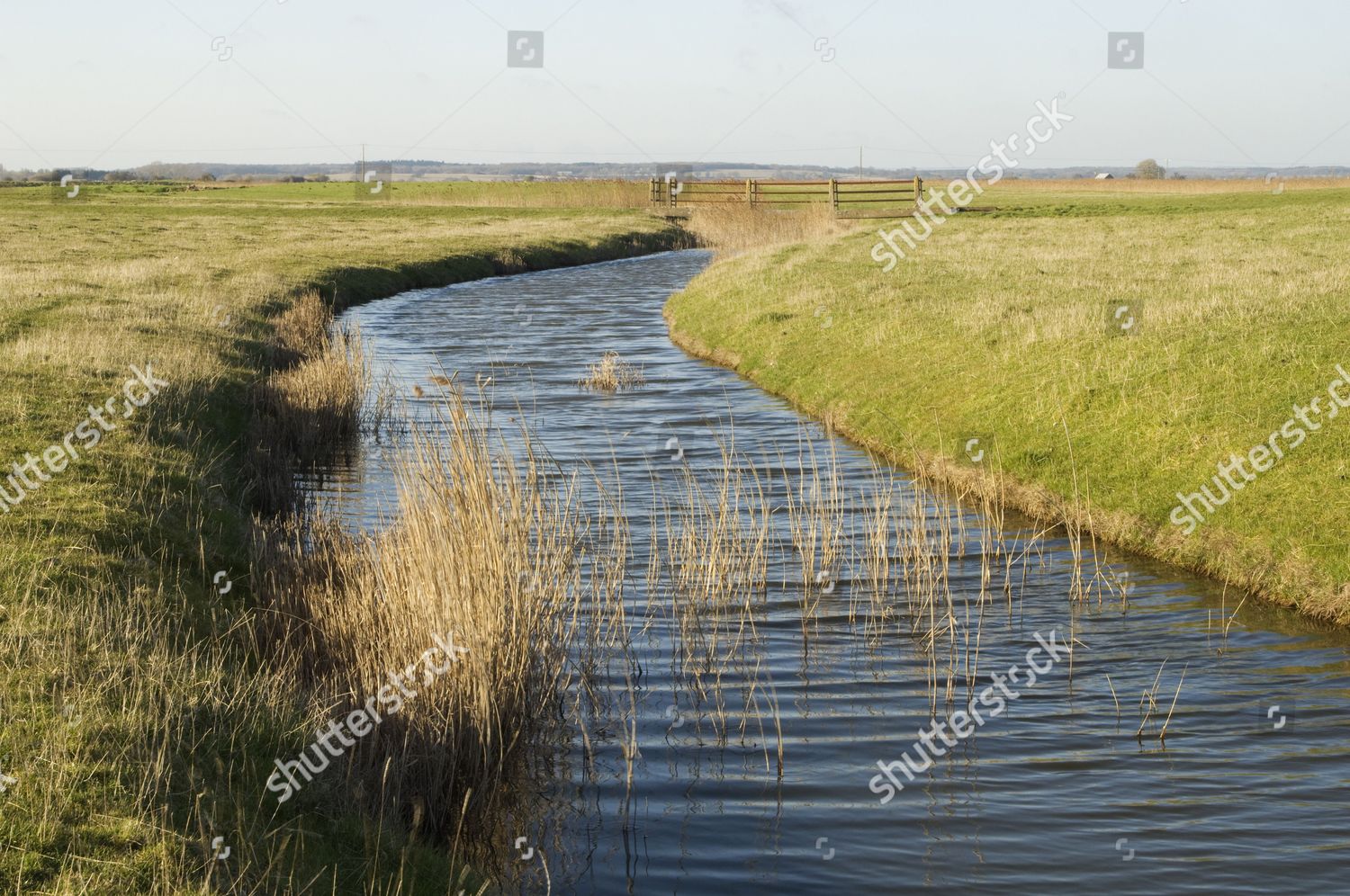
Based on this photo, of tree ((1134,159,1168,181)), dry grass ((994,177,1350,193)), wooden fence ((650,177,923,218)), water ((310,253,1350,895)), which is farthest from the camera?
tree ((1134,159,1168,181))

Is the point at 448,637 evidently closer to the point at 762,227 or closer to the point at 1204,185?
the point at 762,227

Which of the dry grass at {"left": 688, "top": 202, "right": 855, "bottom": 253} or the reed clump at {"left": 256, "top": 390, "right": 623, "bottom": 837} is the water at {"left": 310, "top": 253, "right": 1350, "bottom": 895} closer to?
the reed clump at {"left": 256, "top": 390, "right": 623, "bottom": 837}

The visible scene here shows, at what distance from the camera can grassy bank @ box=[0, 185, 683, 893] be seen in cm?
604

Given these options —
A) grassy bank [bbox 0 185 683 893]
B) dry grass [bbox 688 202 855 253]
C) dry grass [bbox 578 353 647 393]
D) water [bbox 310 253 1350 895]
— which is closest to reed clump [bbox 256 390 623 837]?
grassy bank [bbox 0 185 683 893]

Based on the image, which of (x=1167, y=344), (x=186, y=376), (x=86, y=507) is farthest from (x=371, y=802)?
(x=1167, y=344)

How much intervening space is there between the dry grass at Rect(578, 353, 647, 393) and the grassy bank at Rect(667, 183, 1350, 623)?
→ 2.34 meters

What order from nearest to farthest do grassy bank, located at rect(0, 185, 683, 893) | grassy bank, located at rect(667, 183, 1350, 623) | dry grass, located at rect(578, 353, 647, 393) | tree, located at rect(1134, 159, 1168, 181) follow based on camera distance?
grassy bank, located at rect(0, 185, 683, 893), grassy bank, located at rect(667, 183, 1350, 623), dry grass, located at rect(578, 353, 647, 393), tree, located at rect(1134, 159, 1168, 181)

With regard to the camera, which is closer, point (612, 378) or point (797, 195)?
point (612, 378)

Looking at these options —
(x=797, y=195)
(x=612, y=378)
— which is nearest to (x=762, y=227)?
(x=797, y=195)

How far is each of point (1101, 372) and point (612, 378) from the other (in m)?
10.0

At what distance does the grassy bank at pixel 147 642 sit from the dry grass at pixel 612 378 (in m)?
5.84

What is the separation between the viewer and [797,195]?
69688 mm

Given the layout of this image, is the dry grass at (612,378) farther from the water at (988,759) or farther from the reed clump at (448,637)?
the reed clump at (448,637)

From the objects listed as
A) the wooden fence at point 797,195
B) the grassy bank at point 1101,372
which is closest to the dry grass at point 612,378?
the grassy bank at point 1101,372
